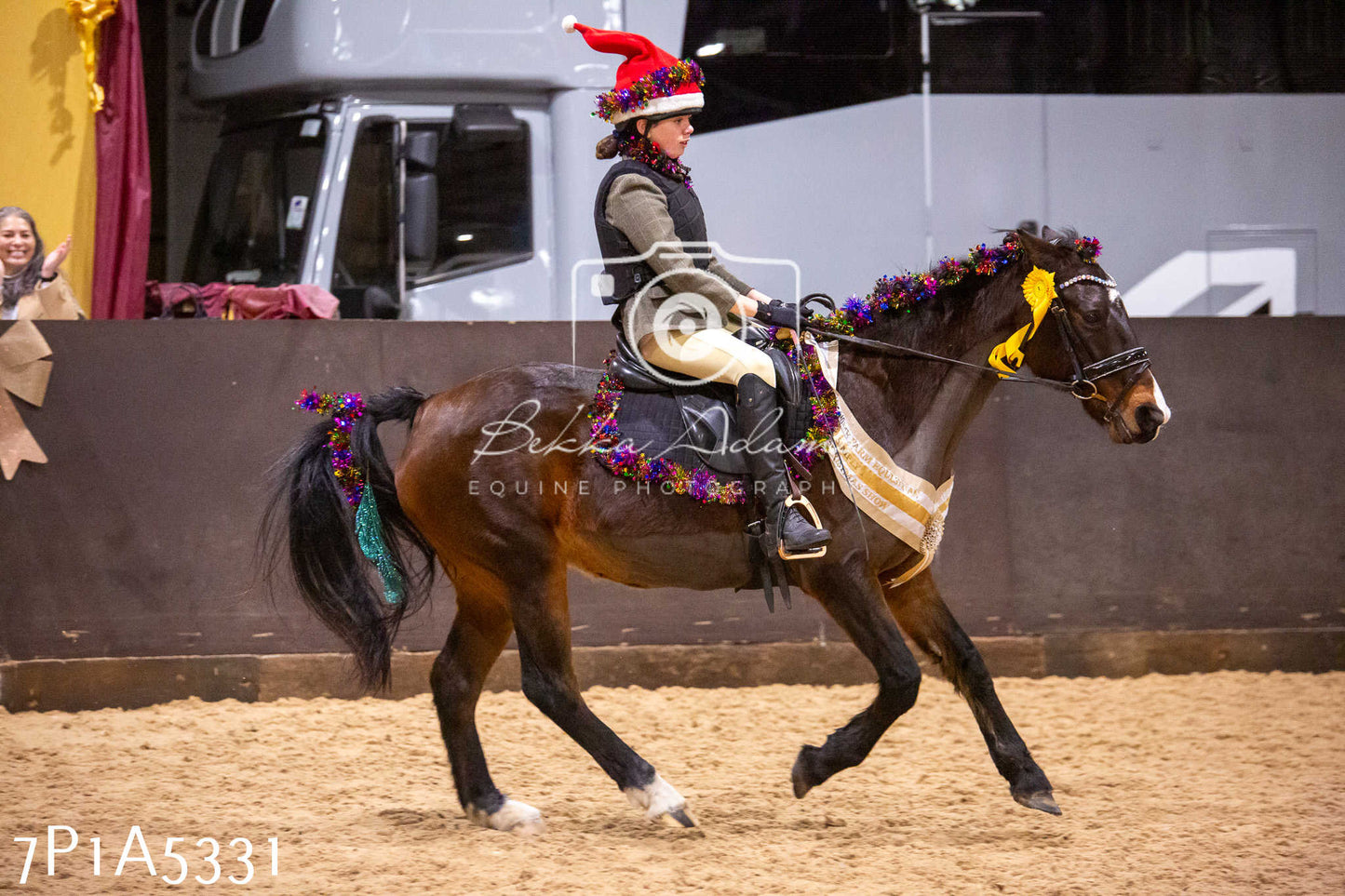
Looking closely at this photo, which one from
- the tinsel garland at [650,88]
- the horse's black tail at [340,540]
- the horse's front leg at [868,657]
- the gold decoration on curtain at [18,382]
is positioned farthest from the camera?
the gold decoration on curtain at [18,382]

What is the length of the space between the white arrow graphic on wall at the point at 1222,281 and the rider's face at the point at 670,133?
3.67 m

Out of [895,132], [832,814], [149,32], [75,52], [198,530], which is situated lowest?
[832,814]

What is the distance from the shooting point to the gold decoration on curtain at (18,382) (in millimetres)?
5395

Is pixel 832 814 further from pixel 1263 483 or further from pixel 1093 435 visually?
pixel 1263 483

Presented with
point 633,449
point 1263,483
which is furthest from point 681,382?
point 1263,483

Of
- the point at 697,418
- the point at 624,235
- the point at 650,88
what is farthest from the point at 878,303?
the point at 650,88

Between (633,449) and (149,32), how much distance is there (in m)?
6.37

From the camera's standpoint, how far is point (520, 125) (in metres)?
6.14

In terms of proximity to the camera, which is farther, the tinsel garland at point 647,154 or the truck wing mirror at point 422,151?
the truck wing mirror at point 422,151

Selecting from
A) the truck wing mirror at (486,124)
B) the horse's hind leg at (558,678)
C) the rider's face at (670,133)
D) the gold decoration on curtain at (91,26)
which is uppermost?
the gold decoration on curtain at (91,26)

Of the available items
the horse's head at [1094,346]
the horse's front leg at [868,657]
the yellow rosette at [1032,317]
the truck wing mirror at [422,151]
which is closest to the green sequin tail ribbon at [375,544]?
the horse's front leg at [868,657]

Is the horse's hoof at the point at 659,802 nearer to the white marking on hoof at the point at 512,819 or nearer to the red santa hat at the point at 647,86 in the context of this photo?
the white marking on hoof at the point at 512,819

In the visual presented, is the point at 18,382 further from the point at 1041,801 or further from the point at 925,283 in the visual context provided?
the point at 1041,801

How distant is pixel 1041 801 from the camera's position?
384 cm
